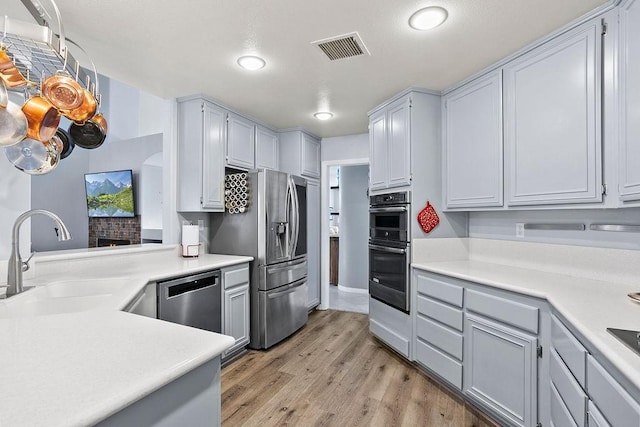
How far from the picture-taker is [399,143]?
2.90m

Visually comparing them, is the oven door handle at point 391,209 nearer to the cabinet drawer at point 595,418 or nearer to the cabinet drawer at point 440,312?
the cabinet drawer at point 440,312

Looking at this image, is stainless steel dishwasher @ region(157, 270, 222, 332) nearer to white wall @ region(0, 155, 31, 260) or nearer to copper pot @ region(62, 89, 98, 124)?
white wall @ region(0, 155, 31, 260)

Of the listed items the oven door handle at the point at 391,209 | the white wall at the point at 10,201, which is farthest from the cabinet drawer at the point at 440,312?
the white wall at the point at 10,201

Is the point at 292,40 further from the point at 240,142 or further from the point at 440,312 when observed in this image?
the point at 440,312

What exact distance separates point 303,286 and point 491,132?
2.43m

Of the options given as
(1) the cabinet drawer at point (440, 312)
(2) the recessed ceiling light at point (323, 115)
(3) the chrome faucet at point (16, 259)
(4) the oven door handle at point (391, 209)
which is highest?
(2) the recessed ceiling light at point (323, 115)

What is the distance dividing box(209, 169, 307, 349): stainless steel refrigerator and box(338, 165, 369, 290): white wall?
1.83 metres

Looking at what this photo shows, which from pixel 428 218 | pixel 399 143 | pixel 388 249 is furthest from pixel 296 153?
pixel 428 218

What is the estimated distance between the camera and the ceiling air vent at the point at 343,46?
2.03m

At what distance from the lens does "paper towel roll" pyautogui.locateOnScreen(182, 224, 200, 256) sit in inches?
119

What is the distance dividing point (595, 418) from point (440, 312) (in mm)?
1267

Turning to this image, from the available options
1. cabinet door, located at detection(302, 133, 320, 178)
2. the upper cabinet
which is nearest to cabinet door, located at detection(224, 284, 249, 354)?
the upper cabinet

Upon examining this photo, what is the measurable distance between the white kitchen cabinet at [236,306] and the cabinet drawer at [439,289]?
1578 mm

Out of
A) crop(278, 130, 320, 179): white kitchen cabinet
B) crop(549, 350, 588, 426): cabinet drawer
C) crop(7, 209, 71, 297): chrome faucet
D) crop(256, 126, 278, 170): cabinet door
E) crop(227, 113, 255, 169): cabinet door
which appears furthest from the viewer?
crop(278, 130, 320, 179): white kitchen cabinet
